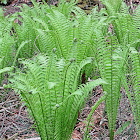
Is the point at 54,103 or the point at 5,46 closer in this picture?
the point at 54,103

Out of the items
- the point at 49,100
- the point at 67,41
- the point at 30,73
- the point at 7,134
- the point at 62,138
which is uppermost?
the point at 67,41

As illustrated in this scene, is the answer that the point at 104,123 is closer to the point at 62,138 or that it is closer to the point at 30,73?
the point at 62,138

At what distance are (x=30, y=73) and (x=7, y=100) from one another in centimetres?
76

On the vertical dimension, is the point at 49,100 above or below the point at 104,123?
above

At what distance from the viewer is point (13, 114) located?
6.09 feet

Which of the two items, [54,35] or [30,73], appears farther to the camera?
[54,35]

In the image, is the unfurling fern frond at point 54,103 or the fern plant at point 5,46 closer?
the unfurling fern frond at point 54,103

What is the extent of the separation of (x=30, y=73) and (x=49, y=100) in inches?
10.1

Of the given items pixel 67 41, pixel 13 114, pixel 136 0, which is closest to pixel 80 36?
pixel 67 41

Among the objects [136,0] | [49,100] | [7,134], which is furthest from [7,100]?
[136,0]

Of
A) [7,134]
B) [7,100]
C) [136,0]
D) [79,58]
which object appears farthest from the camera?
[136,0]

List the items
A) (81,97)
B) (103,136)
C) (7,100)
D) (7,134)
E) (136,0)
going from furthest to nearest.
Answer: (136,0) < (7,100) < (7,134) < (103,136) < (81,97)

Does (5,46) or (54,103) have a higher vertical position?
Answer: (5,46)

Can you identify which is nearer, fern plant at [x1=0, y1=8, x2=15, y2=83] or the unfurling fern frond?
the unfurling fern frond
